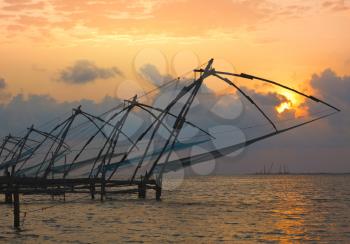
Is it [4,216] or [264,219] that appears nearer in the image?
[4,216]

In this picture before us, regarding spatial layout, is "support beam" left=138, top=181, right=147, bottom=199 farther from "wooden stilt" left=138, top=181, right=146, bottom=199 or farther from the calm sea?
the calm sea

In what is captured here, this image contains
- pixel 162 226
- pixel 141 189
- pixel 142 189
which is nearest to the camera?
pixel 162 226

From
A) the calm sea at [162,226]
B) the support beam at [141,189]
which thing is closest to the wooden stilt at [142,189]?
the support beam at [141,189]

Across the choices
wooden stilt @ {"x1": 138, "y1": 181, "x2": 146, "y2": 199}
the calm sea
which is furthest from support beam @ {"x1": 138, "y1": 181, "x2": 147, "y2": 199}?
the calm sea

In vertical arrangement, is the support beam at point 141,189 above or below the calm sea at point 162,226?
above

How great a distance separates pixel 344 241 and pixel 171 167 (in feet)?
48.6

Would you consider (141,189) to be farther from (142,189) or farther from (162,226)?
(162,226)

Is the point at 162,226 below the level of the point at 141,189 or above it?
below

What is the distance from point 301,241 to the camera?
102 ft

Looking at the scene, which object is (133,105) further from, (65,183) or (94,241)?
(94,241)

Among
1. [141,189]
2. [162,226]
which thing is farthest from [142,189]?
[162,226]

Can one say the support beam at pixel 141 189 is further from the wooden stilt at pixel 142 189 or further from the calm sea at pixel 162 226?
the calm sea at pixel 162 226

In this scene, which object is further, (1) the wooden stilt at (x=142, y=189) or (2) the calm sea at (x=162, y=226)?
(1) the wooden stilt at (x=142, y=189)

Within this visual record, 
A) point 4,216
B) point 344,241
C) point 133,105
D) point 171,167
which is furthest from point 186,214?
point 344,241
